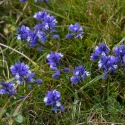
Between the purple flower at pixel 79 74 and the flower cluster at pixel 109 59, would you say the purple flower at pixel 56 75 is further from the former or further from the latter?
the flower cluster at pixel 109 59

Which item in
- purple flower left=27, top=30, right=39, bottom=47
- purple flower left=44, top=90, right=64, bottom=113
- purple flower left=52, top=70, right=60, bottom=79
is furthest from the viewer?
purple flower left=27, top=30, right=39, bottom=47

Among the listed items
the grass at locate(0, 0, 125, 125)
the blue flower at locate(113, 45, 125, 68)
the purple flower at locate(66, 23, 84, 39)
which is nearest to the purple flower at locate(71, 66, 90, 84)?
the grass at locate(0, 0, 125, 125)

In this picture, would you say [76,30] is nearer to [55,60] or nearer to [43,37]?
[43,37]

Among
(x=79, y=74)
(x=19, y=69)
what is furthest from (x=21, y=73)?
(x=79, y=74)

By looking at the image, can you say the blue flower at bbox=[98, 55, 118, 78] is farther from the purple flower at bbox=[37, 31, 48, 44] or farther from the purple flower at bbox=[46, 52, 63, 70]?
the purple flower at bbox=[37, 31, 48, 44]

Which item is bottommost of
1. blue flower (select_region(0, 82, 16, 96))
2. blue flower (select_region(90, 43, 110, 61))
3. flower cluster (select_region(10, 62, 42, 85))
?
blue flower (select_region(0, 82, 16, 96))

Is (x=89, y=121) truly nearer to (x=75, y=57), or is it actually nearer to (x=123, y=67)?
(x=123, y=67)

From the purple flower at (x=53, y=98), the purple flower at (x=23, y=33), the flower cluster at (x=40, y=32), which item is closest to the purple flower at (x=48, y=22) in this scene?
the flower cluster at (x=40, y=32)
